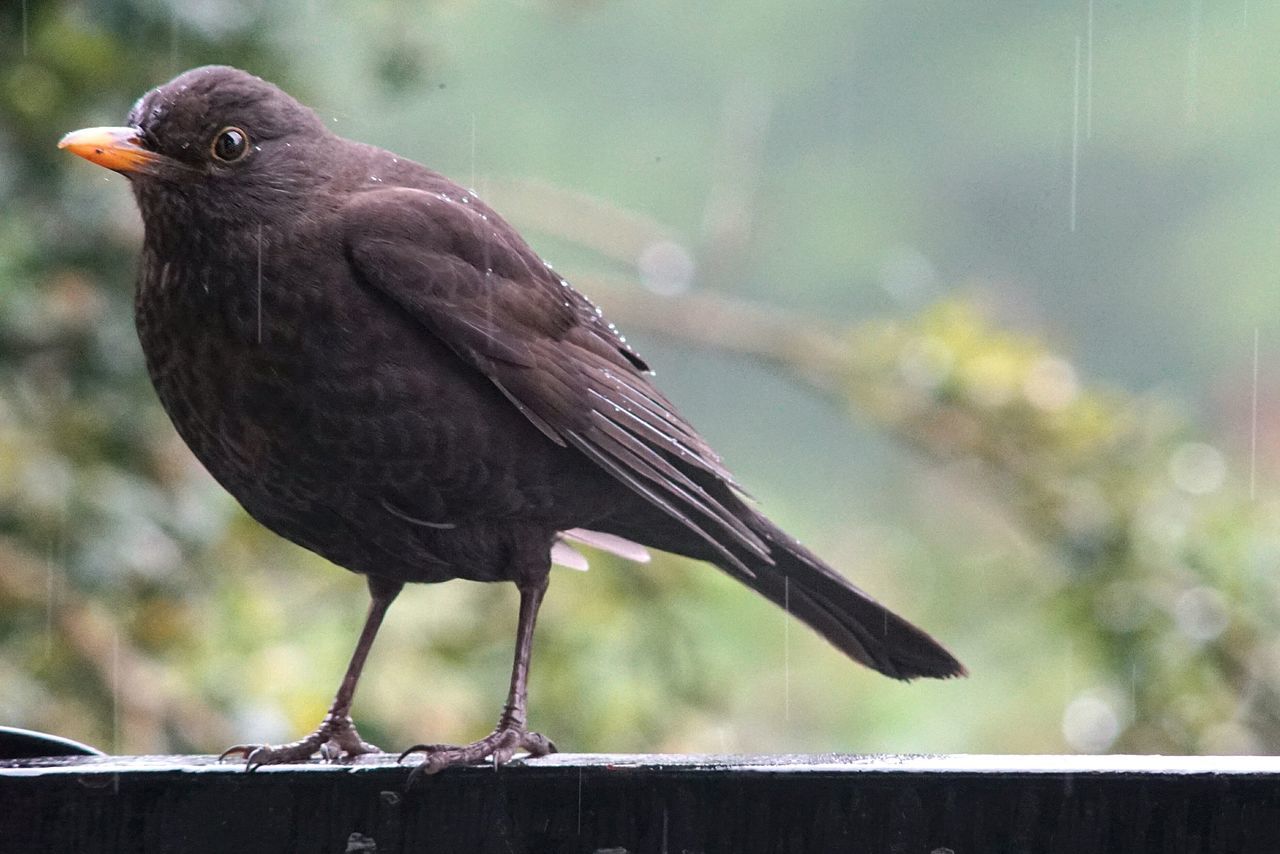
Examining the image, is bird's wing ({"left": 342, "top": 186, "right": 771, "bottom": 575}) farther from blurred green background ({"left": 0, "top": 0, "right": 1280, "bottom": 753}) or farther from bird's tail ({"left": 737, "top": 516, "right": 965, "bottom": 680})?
blurred green background ({"left": 0, "top": 0, "right": 1280, "bottom": 753})

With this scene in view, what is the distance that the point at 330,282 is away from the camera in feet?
8.30

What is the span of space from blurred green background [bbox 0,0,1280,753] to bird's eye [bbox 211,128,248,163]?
0.87 meters

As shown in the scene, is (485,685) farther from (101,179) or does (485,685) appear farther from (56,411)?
(101,179)

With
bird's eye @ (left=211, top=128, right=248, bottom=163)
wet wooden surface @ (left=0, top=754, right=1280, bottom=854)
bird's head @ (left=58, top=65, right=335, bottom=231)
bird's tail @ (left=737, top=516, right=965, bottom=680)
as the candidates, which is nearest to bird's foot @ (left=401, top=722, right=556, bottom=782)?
wet wooden surface @ (left=0, top=754, right=1280, bottom=854)

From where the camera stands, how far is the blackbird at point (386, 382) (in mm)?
2488

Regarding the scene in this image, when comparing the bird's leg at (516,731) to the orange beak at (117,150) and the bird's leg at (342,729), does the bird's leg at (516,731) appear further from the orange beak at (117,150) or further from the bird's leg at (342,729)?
the orange beak at (117,150)

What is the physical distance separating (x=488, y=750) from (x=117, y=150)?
1.12 m

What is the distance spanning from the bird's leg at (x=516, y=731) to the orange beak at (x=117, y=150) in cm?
96

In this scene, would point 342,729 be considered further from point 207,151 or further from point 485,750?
point 207,151

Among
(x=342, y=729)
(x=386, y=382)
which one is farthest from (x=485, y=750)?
(x=386, y=382)

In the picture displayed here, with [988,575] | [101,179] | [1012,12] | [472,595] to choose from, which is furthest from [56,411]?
[1012,12]

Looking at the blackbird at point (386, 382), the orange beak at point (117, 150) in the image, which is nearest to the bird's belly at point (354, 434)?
the blackbird at point (386, 382)

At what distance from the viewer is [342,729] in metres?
2.97

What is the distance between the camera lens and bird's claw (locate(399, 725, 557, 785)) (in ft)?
7.45
